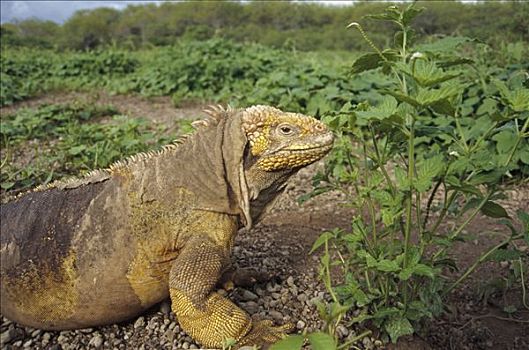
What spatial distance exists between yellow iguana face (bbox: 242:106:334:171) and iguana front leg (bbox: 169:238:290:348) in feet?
1.99

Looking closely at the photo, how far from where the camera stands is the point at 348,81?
7586 millimetres

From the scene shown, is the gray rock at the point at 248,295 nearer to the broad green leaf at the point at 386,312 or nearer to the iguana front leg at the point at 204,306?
the iguana front leg at the point at 204,306

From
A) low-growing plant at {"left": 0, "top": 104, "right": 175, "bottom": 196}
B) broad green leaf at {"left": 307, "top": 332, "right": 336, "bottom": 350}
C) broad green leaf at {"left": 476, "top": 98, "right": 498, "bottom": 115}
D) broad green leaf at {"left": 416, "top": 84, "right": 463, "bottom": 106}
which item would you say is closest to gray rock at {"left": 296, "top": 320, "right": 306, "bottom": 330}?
broad green leaf at {"left": 307, "top": 332, "right": 336, "bottom": 350}

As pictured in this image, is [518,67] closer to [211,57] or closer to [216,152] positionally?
[216,152]

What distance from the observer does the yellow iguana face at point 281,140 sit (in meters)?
2.86

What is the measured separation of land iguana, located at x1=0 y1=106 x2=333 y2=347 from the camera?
271cm

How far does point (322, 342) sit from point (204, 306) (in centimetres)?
103

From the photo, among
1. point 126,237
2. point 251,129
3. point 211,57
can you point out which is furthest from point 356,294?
point 211,57

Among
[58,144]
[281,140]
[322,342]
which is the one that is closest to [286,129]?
[281,140]

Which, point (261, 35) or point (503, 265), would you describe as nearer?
point (503, 265)

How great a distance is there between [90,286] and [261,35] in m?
23.1

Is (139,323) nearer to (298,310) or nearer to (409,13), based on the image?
(298,310)

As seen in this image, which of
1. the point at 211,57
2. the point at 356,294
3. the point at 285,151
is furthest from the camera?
the point at 211,57

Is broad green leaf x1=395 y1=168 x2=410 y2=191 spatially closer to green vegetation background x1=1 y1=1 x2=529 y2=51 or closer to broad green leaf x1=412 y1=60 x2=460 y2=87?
broad green leaf x1=412 y1=60 x2=460 y2=87
